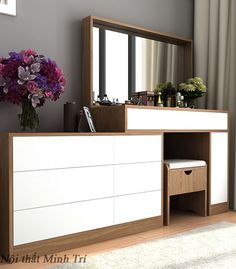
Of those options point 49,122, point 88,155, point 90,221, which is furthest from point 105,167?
point 49,122

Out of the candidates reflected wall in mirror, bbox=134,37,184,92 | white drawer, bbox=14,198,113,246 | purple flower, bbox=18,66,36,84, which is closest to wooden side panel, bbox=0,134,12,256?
white drawer, bbox=14,198,113,246

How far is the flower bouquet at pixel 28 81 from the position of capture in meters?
2.16

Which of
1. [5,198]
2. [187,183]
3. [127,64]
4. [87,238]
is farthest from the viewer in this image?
[127,64]

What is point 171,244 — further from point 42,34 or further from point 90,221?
point 42,34

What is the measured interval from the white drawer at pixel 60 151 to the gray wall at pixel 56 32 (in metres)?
0.50

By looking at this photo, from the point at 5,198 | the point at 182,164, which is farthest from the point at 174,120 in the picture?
the point at 5,198

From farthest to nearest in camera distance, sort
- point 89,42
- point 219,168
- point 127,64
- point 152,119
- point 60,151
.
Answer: point 219,168, point 127,64, point 89,42, point 152,119, point 60,151

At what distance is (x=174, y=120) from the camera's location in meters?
2.69

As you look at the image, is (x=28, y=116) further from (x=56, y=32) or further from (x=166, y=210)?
(x=166, y=210)

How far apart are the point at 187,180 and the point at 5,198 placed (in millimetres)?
1472

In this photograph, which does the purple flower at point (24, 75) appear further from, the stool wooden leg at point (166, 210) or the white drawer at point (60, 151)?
the stool wooden leg at point (166, 210)

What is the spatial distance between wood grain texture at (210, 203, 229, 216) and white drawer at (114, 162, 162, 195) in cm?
69

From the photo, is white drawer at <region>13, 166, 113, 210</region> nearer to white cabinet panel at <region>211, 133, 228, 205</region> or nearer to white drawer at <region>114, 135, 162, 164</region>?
white drawer at <region>114, 135, 162, 164</region>

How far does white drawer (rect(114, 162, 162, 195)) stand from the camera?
7.77 feet
